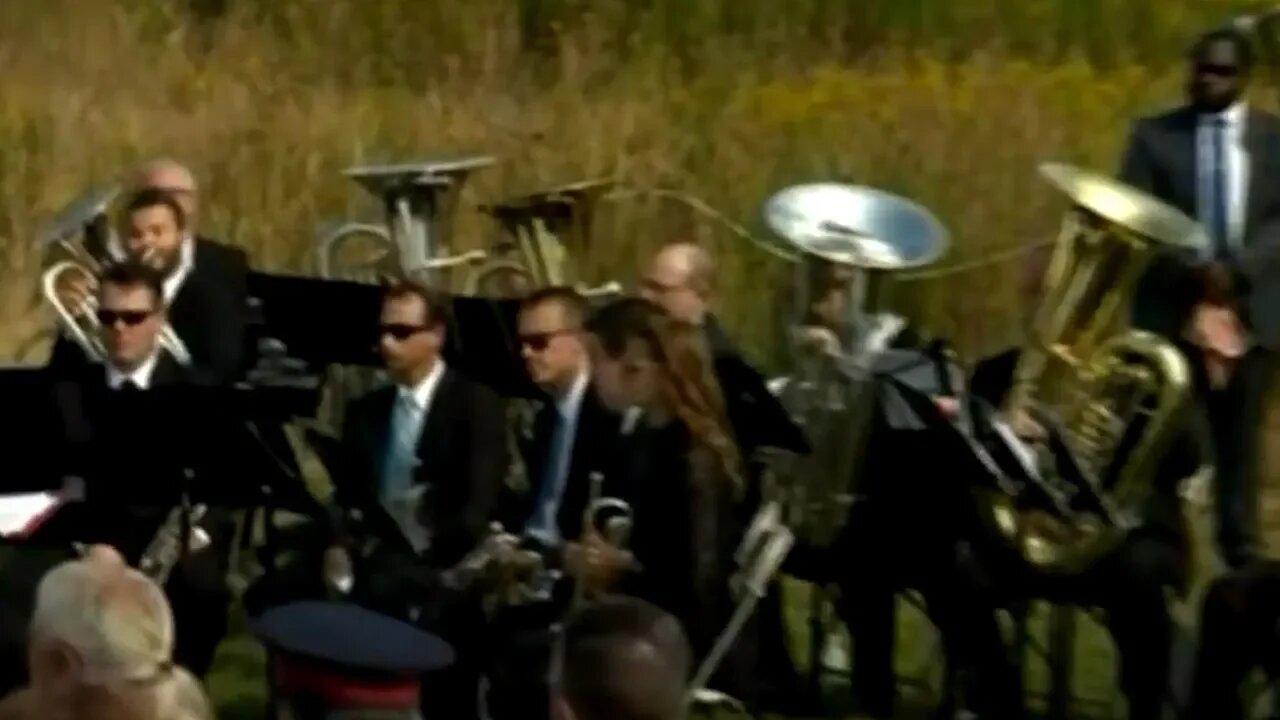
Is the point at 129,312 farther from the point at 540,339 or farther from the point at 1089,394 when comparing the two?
the point at 1089,394

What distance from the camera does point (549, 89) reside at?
56.5 feet

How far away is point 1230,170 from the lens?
883 cm

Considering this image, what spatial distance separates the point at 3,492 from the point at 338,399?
2836 millimetres

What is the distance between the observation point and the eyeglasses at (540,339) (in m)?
7.04

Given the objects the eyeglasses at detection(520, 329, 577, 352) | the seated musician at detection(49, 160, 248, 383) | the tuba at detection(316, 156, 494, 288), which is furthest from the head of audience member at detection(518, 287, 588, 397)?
the tuba at detection(316, 156, 494, 288)

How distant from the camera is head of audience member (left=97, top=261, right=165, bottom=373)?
7.23 meters

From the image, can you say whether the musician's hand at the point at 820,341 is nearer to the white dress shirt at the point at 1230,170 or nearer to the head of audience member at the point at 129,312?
the head of audience member at the point at 129,312

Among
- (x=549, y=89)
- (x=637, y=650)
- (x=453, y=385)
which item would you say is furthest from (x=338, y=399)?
(x=549, y=89)

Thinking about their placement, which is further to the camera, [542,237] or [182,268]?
[542,237]

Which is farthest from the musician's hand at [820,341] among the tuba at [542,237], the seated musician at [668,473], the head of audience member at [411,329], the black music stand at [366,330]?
the tuba at [542,237]

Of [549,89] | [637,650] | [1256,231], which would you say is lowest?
[549,89]

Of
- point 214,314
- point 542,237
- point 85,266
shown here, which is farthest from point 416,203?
point 214,314

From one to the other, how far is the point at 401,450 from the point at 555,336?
0.57 m

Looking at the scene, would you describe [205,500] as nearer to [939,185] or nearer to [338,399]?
[338,399]
